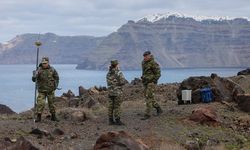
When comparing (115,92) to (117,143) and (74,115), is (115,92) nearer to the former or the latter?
(74,115)

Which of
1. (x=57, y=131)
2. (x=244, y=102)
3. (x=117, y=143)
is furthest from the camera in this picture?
(x=244, y=102)

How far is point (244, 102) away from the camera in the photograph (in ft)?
69.7

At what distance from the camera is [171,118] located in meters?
18.9

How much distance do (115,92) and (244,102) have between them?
19.0ft

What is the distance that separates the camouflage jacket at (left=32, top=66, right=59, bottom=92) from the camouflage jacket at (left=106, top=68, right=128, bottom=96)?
1.72 metres

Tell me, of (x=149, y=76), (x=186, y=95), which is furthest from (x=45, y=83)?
(x=186, y=95)

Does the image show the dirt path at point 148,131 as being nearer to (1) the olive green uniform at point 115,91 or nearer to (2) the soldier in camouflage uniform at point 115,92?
(2) the soldier in camouflage uniform at point 115,92

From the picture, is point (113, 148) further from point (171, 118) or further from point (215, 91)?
point (215, 91)

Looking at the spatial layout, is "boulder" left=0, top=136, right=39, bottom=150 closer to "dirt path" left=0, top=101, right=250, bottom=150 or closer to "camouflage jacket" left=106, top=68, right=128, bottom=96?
"dirt path" left=0, top=101, right=250, bottom=150

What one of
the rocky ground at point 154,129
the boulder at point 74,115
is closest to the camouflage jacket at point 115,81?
the rocky ground at point 154,129

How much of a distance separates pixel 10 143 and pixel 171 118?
7.23 meters

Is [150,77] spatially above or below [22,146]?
above

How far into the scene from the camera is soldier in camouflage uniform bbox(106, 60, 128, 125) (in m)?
17.9

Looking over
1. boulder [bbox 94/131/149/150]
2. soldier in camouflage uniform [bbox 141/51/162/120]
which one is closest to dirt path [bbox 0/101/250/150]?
soldier in camouflage uniform [bbox 141/51/162/120]
